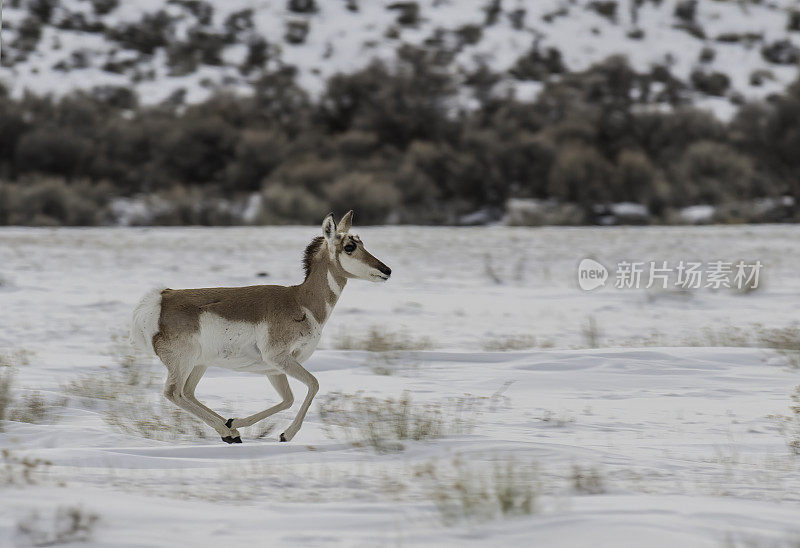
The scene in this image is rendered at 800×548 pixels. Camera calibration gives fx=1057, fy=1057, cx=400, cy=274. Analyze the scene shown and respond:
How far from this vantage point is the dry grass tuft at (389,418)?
634cm

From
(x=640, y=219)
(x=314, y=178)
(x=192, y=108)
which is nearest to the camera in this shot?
(x=640, y=219)

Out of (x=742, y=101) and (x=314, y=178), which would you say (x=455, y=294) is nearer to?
(x=314, y=178)

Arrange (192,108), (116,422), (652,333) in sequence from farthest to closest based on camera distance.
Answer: (192,108) < (652,333) < (116,422)

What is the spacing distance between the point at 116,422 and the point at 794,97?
3360cm

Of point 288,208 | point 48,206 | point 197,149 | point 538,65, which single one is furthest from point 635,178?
point 48,206

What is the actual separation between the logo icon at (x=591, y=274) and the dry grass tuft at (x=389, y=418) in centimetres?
853

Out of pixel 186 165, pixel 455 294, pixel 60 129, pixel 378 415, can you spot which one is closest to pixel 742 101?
pixel 186 165

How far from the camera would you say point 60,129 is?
32562 mm

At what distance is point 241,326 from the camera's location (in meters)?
5.89

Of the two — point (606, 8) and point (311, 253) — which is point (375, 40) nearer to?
point (606, 8)

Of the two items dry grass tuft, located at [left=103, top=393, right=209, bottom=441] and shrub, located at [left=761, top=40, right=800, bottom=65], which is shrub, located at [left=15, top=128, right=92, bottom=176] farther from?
shrub, located at [left=761, top=40, right=800, bottom=65]

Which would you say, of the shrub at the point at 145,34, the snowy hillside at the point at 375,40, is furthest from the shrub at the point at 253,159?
the shrub at the point at 145,34

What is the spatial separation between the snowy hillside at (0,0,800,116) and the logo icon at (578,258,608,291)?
20493 mm

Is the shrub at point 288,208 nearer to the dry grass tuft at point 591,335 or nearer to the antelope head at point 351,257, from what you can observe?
the dry grass tuft at point 591,335
